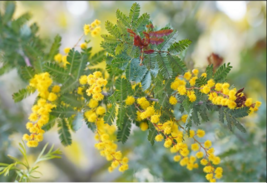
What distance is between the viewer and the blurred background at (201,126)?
1081mm

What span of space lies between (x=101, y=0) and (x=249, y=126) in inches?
74.0

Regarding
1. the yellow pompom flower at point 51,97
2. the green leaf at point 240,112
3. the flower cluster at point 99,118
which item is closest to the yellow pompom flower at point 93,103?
the flower cluster at point 99,118

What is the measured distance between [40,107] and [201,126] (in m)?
→ 0.83

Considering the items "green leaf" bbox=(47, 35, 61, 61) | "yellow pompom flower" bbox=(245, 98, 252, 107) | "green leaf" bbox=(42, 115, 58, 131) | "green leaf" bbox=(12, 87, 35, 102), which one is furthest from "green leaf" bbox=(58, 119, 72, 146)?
"yellow pompom flower" bbox=(245, 98, 252, 107)

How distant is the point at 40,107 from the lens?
0.63 metres

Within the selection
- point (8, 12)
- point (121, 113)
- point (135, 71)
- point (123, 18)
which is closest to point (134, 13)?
point (123, 18)

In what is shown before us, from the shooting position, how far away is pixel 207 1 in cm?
222

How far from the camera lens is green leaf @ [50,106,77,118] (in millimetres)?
652

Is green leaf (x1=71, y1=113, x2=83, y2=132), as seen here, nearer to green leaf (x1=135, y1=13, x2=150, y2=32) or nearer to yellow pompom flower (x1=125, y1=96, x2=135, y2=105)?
yellow pompom flower (x1=125, y1=96, x2=135, y2=105)

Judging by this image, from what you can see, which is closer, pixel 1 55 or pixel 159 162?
pixel 1 55

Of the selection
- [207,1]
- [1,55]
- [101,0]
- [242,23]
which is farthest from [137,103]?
[242,23]

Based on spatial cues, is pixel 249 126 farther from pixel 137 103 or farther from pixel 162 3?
pixel 162 3

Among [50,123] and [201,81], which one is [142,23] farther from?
[50,123]

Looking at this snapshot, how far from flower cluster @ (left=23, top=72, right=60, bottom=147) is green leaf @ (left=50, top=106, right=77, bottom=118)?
0.04 ft
